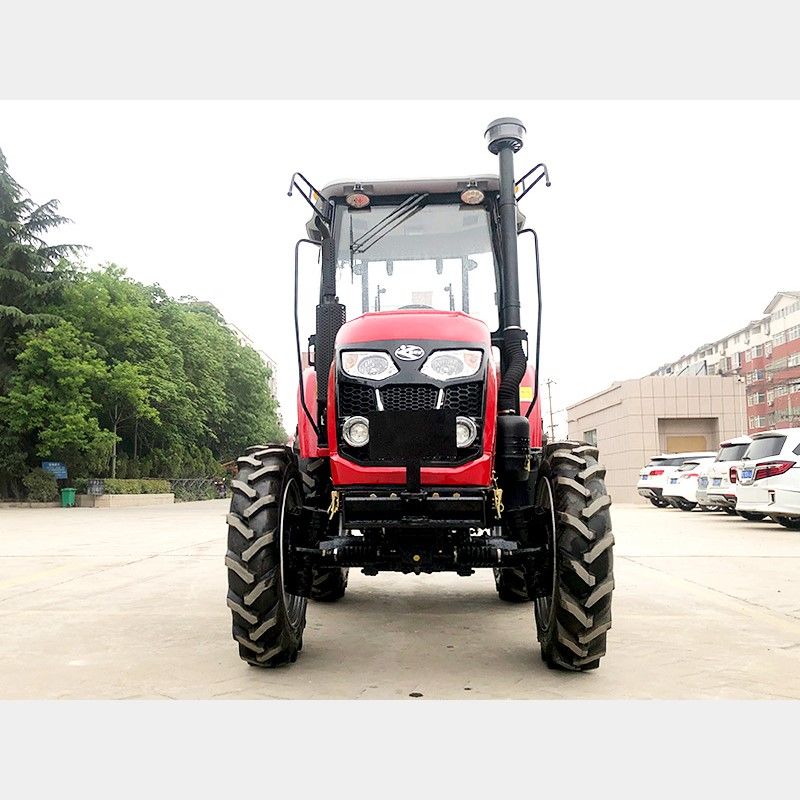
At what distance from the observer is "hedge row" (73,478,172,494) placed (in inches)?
1240

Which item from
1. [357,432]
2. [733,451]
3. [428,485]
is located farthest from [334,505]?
[733,451]

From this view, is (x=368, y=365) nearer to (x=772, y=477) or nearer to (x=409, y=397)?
(x=409, y=397)

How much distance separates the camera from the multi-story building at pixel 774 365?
66.4m

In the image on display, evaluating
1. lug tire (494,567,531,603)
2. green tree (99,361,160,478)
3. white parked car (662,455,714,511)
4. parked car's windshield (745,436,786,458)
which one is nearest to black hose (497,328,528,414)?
lug tire (494,567,531,603)

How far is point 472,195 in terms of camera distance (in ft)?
17.5

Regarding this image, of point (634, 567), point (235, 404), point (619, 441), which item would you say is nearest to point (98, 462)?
point (235, 404)

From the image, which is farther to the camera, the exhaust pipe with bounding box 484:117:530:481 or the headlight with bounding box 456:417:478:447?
the exhaust pipe with bounding box 484:117:530:481

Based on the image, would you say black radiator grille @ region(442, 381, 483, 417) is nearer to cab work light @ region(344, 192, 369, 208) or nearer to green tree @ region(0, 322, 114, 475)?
cab work light @ region(344, 192, 369, 208)

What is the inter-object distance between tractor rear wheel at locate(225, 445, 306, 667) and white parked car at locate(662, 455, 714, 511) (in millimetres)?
17986

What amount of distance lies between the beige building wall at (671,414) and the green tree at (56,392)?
20836 millimetres

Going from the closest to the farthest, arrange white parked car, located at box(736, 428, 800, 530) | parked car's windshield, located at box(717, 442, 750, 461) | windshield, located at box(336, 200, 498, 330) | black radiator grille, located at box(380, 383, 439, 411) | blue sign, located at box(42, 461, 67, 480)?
black radiator grille, located at box(380, 383, 439, 411) → windshield, located at box(336, 200, 498, 330) → white parked car, located at box(736, 428, 800, 530) → parked car's windshield, located at box(717, 442, 750, 461) → blue sign, located at box(42, 461, 67, 480)

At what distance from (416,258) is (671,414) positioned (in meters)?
28.3

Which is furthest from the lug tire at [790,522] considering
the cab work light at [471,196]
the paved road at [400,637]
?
the cab work light at [471,196]

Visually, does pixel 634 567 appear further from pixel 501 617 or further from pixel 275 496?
pixel 275 496
